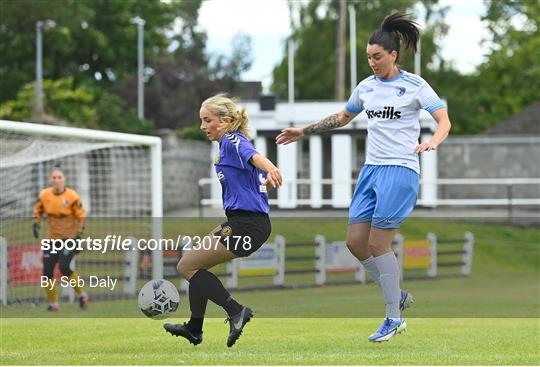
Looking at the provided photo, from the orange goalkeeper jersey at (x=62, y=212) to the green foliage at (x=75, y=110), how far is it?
31.8 metres

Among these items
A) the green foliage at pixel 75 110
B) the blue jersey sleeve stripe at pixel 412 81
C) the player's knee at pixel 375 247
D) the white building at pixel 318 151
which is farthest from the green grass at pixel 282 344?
the green foliage at pixel 75 110

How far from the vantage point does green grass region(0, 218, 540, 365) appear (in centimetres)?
910

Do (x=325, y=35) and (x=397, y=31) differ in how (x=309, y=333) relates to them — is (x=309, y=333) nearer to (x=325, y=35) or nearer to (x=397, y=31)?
(x=397, y=31)

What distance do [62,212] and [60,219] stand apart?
4.7 inches

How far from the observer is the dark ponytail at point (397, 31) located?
9805 mm

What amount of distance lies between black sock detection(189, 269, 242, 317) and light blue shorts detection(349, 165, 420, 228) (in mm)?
1210

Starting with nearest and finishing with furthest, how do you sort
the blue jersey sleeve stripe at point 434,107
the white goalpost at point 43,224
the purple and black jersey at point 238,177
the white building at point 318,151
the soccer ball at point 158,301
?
the purple and black jersey at point 238,177, the blue jersey sleeve stripe at point 434,107, the soccer ball at point 158,301, the white goalpost at point 43,224, the white building at point 318,151

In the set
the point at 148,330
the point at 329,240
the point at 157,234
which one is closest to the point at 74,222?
the point at 157,234

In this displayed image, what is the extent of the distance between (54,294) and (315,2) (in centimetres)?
5737

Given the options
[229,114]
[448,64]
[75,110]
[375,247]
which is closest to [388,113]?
[375,247]

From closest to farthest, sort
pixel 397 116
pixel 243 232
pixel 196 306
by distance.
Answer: pixel 243 232, pixel 196 306, pixel 397 116

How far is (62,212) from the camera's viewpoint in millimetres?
18266

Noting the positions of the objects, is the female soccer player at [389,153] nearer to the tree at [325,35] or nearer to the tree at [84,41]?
the tree at [84,41]

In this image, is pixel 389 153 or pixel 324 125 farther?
pixel 324 125
